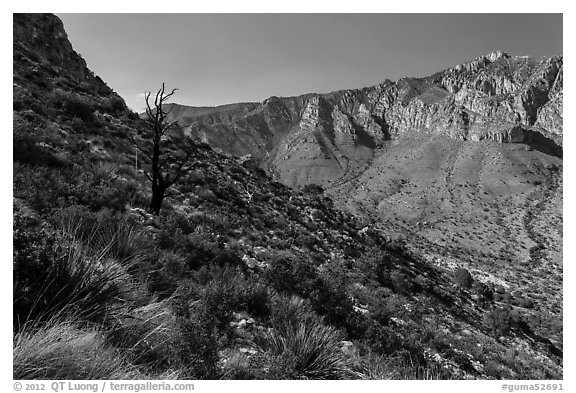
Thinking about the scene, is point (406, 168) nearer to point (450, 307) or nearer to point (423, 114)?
point (423, 114)

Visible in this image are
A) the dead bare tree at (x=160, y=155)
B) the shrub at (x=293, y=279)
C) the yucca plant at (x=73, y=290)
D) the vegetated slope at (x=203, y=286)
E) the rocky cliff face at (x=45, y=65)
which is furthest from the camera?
the rocky cliff face at (x=45, y=65)

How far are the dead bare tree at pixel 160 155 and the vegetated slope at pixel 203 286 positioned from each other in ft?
2.75

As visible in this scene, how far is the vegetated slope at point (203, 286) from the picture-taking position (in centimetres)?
320

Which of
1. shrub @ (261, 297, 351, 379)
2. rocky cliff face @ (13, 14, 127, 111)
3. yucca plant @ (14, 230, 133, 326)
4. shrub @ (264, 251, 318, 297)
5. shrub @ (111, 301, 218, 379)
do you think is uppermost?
rocky cliff face @ (13, 14, 127, 111)

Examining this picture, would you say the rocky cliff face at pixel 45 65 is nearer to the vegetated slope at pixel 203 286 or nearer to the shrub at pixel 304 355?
the vegetated slope at pixel 203 286

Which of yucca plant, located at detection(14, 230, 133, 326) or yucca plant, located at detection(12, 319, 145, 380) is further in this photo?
yucca plant, located at detection(14, 230, 133, 326)

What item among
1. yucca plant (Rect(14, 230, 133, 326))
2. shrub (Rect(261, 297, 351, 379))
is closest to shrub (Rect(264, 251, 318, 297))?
shrub (Rect(261, 297, 351, 379))

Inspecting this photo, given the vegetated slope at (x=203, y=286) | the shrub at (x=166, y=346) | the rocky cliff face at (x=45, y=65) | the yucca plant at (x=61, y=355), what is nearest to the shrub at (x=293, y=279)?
the vegetated slope at (x=203, y=286)

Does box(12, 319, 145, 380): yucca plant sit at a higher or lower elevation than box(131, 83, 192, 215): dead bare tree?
lower

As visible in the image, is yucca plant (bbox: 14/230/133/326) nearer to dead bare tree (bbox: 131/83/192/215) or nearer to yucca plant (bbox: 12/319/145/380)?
yucca plant (bbox: 12/319/145/380)

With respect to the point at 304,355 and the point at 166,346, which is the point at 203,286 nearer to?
the point at 166,346

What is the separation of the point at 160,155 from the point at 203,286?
17.1 meters

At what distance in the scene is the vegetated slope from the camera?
3195mm

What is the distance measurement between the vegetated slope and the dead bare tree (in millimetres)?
837
